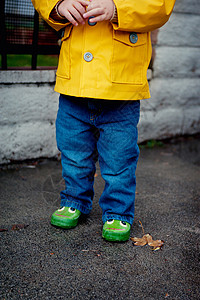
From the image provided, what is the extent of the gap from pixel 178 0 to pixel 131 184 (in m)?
2.21

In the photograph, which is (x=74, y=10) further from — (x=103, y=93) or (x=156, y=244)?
(x=156, y=244)

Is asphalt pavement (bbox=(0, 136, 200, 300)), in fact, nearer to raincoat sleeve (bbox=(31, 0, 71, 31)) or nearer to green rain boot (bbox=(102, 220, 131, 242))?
green rain boot (bbox=(102, 220, 131, 242))

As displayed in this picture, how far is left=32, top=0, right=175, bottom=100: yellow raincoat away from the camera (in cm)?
165

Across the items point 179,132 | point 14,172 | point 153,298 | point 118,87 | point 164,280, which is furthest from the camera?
point 179,132

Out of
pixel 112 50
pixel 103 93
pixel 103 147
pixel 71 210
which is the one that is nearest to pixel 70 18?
pixel 112 50

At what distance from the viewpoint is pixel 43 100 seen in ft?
9.54

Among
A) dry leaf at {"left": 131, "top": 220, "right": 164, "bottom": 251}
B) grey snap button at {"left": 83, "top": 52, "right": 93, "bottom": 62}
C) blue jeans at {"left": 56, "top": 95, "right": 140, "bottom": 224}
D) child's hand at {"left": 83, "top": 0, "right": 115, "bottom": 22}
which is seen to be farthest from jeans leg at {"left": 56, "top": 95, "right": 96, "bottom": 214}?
child's hand at {"left": 83, "top": 0, "right": 115, "bottom": 22}

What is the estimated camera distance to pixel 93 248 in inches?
72.6

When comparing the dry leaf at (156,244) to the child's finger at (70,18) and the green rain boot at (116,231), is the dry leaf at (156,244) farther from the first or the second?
the child's finger at (70,18)

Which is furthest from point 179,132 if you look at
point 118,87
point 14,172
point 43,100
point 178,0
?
point 118,87

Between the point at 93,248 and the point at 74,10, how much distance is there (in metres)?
1.28

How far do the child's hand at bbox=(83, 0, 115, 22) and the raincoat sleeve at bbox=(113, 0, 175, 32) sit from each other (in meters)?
0.04

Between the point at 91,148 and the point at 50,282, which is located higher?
the point at 91,148

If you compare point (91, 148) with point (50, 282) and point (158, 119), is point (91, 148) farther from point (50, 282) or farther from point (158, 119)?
point (158, 119)
